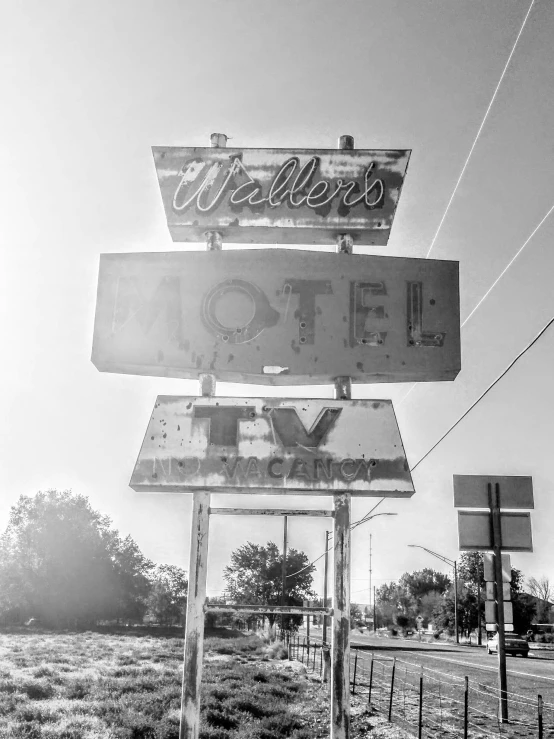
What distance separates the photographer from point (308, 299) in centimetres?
727

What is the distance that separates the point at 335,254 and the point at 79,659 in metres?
25.1

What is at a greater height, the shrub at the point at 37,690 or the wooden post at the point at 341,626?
the wooden post at the point at 341,626

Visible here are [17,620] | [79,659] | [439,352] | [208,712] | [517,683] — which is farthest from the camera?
[17,620]

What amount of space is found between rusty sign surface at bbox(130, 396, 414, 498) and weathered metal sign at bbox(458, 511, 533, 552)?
6321 mm

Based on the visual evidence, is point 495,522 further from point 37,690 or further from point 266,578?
point 266,578

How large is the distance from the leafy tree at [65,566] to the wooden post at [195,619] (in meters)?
55.7

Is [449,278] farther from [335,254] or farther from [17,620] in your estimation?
[17,620]

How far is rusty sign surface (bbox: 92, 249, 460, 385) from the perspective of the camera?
7152 millimetres

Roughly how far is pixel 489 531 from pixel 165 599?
64.5m

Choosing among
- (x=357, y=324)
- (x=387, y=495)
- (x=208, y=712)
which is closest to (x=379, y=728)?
(x=208, y=712)

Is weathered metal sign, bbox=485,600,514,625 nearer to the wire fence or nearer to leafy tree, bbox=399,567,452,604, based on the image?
the wire fence

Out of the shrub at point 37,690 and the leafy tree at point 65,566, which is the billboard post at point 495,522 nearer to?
the shrub at point 37,690

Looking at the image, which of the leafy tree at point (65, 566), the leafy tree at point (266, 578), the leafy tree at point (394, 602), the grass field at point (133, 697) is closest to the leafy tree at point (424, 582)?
the leafy tree at point (394, 602)

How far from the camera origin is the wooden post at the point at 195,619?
20.3 ft
